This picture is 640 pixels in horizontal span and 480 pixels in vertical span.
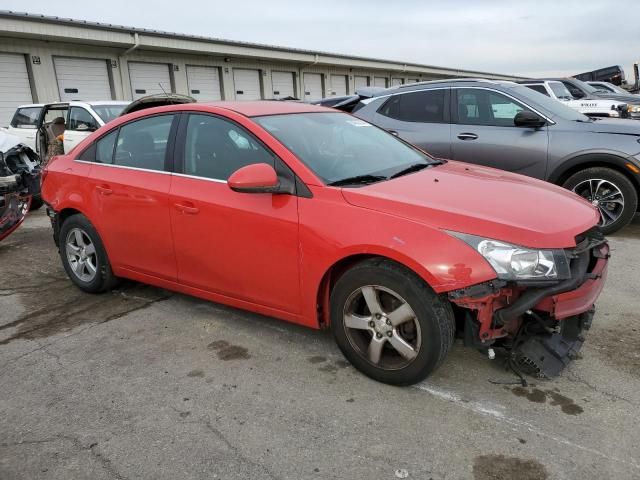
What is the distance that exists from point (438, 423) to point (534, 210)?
127 centimetres

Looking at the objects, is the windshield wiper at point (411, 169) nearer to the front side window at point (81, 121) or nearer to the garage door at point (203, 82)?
the front side window at point (81, 121)

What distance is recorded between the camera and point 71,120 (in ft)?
32.7

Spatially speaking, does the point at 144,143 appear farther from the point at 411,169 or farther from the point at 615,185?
the point at 615,185

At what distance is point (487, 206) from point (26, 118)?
11.9 metres

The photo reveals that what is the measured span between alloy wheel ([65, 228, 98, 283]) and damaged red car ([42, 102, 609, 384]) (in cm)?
28

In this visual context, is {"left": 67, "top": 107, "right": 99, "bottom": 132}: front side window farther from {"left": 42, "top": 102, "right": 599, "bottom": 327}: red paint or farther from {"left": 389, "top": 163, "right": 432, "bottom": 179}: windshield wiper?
{"left": 389, "top": 163, "right": 432, "bottom": 179}: windshield wiper

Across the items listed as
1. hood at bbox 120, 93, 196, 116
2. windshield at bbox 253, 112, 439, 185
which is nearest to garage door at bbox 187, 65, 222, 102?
hood at bbox 120, 93, 196, 116

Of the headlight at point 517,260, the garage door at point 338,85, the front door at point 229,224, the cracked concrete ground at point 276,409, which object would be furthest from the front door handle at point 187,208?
the garage door at point 338,85

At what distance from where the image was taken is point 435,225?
268 cm

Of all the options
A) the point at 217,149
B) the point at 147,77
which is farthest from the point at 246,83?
the point at 217,149

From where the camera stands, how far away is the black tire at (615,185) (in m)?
5.79

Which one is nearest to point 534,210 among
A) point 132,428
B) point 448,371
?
point 448,371

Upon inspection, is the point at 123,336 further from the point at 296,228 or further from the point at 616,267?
the point at 616,267

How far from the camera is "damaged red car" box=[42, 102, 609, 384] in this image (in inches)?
103
